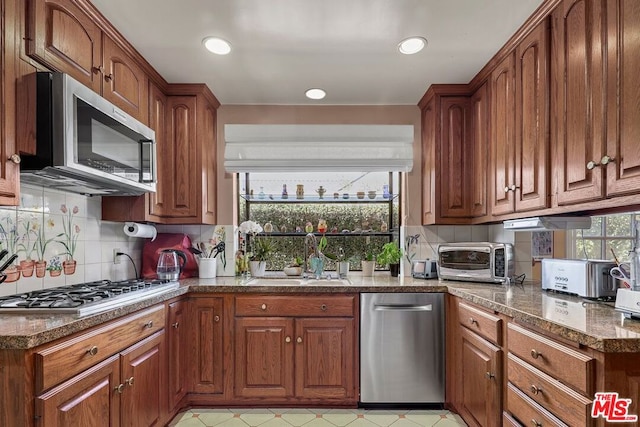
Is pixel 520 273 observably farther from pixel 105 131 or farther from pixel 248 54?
pixel 105 131

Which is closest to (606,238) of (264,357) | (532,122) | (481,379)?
(532,122)

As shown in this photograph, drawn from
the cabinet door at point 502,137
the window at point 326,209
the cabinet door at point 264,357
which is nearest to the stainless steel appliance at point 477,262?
the cabinet door at point 502,137

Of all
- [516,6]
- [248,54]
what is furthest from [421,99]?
[248,54]

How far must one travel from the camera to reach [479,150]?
270 cm

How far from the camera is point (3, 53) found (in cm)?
142

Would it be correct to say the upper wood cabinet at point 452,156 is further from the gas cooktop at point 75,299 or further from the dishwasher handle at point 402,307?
the gas cooktop at point 75,299

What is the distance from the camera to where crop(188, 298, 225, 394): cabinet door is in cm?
253

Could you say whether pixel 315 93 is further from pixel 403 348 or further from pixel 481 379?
pixel 481 379

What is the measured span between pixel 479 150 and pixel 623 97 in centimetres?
129

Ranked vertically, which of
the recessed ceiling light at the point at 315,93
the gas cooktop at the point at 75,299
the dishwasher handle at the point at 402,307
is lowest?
the dishwasher handle at the point at 402,307

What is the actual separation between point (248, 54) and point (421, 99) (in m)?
1.43

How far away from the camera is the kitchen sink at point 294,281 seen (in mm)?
2604

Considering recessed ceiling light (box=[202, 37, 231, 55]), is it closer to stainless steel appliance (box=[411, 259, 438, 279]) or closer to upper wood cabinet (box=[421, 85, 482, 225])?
upper wood cabinet (box=[421, 85, 482, 225])

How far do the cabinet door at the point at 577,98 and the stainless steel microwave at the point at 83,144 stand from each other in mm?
2135
